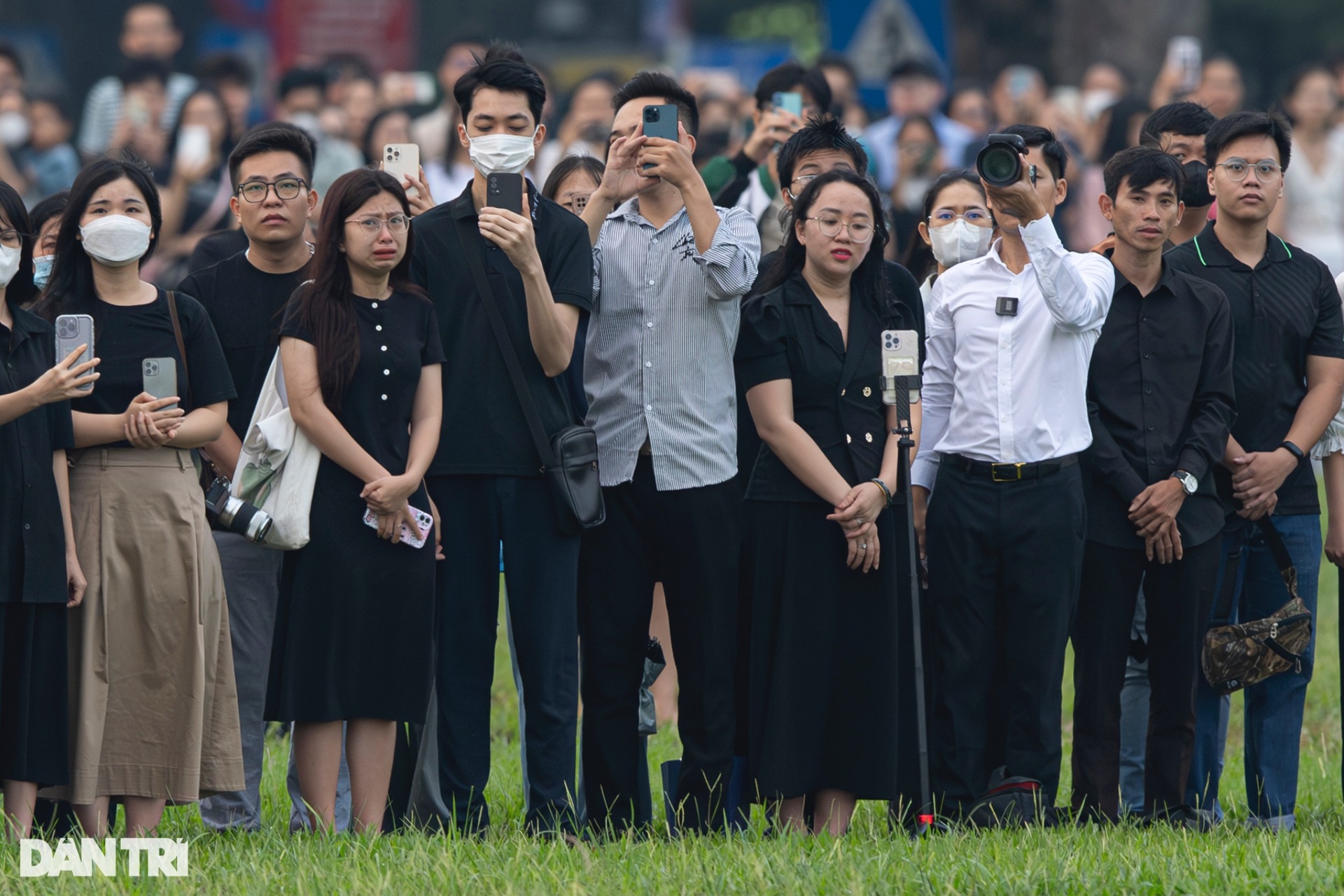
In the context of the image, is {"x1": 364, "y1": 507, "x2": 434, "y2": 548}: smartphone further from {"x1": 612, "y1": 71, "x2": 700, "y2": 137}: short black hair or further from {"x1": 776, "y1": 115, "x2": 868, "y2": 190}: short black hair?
{"x1": 776, "y1": 115, "x2": 868, "y2": 190}: short black hair

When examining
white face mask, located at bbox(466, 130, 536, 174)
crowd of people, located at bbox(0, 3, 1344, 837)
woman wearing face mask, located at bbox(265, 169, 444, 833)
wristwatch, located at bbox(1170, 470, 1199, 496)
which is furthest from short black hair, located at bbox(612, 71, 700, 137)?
wristwatch, located at bbox(1170, 470, 1199, 496)

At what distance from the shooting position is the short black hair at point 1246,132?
749 centimetres

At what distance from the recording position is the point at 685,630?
22.8 ft

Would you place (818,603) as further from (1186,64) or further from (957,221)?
(1186,64)

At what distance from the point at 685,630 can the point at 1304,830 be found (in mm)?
2274

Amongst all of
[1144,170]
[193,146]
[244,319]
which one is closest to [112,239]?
[244,319]

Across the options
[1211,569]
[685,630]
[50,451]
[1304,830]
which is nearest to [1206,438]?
[1211,569]

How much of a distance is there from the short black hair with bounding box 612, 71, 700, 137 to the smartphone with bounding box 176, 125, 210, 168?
5.10 metres

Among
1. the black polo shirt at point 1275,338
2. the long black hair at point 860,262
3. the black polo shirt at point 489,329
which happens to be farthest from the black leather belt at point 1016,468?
the black polo shirt at point 489,329

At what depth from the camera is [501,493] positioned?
268 inches

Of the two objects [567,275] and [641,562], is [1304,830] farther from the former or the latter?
[567,275]

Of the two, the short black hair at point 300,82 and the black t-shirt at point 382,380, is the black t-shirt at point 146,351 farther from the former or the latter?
the short black hair at point 300,82

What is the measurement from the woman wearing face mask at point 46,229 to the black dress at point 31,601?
68cm

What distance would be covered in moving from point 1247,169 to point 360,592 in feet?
11.8
